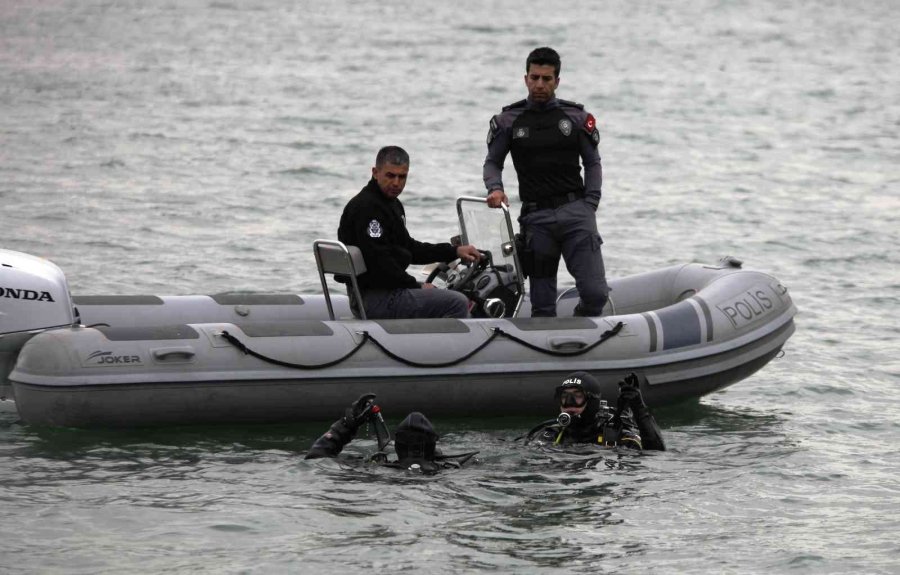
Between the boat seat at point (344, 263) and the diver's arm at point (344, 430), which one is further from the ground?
the boat seat at point (344, 263)

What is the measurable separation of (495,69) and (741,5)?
14.6 metres

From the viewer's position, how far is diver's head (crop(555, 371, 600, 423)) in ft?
25.2

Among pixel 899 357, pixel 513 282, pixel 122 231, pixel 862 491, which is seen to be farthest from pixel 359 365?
pixel 122 231

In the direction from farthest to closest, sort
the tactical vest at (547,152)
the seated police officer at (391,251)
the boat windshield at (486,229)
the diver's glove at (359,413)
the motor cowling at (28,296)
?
the boat windshield at (486,229) < the tactical vest at (547,152) < the seated police officer at (391,251) < the motor cowling at (28,296) < the diver's glove at (359,413)

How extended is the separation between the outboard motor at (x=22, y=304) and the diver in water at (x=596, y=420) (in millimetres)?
2698

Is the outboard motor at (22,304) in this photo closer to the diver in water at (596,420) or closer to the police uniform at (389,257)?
the police uniform at (389,257)

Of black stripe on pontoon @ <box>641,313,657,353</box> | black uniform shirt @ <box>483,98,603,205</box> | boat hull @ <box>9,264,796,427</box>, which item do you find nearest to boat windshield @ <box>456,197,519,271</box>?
black uniform shirt @ <box>483,98,603,205</box>

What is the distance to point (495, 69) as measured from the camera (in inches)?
1135

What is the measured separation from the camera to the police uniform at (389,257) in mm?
8203

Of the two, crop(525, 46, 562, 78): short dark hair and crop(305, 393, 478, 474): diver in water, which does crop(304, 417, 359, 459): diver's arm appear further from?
crop(525, 46, 562, 78): short dark hair

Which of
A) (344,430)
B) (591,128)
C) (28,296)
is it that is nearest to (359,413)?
(344,430)

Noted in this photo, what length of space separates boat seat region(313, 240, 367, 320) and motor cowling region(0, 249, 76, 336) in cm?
144

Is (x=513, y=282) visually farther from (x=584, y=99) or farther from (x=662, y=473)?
(x=584, y=99)

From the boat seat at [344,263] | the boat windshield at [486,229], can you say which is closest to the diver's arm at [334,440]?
the boat seat at [344,263]
